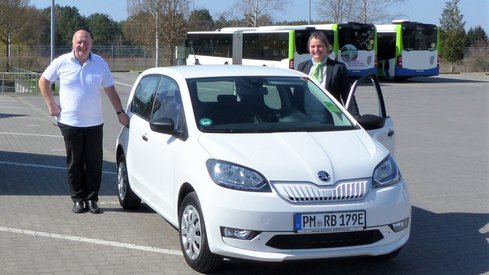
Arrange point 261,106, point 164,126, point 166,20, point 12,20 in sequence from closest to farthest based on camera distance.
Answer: point 164,126, point 261,106, point 12,20, point 166,20

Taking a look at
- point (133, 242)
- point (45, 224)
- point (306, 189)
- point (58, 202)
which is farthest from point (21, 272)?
point (58, 202)

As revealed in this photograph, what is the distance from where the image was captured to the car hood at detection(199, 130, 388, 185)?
17.4 feet

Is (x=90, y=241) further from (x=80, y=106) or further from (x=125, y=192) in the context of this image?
(x=80, y=106)

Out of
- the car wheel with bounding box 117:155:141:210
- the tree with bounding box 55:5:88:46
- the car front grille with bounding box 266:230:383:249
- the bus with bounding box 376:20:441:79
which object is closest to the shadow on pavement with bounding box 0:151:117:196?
the car wheel with bounding box 117:155:141:210

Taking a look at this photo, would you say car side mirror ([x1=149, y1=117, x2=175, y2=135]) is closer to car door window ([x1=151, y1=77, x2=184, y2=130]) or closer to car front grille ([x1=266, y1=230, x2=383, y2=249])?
car door window ([x1=151, y1=77, x2=184, y2=130])

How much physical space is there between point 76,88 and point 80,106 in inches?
7.2

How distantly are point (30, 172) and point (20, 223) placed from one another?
10.5ft

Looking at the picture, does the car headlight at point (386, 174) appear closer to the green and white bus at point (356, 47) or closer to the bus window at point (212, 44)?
the green and white bus at point (356, 47)

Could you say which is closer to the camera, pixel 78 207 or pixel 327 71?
pixel 327 71

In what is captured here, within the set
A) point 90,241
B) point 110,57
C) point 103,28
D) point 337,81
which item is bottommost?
point 90,241

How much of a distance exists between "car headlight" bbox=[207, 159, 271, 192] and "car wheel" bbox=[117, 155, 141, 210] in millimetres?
2442

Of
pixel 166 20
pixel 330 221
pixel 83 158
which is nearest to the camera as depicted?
pixel 330 221

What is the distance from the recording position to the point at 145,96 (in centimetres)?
746

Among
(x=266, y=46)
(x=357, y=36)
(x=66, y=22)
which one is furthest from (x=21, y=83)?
(x=66, y=22)
